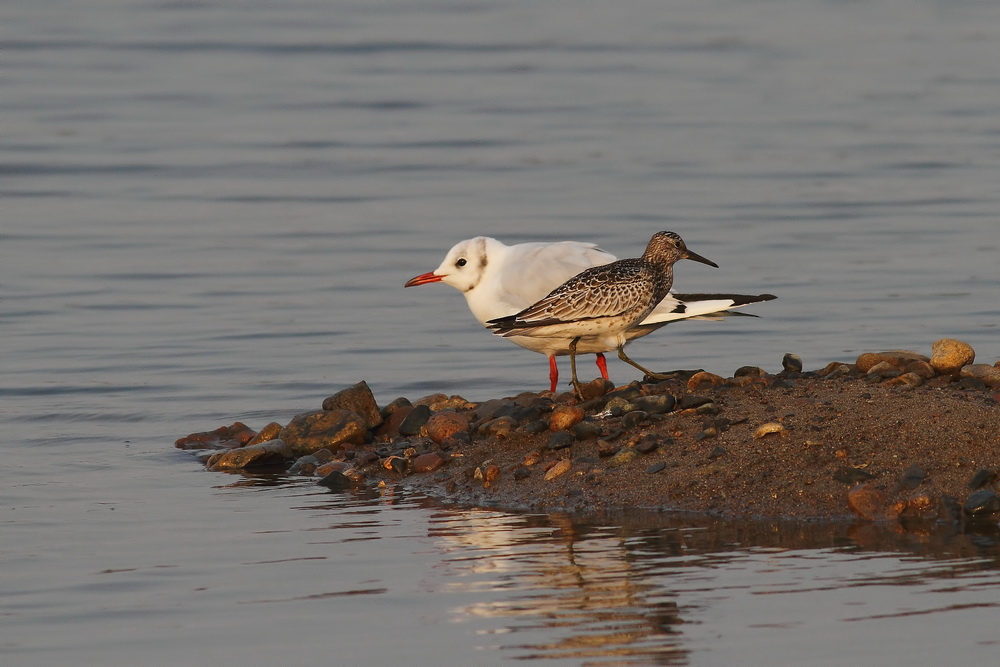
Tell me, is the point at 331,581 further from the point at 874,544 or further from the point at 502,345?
the point at 502,345

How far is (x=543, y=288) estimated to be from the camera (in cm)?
986

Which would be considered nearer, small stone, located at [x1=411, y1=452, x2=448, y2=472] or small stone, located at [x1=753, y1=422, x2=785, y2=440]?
small stone, located at [x1=753, y1=422, x2=785, y2=440]

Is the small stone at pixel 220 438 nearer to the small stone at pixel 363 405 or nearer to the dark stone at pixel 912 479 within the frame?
the small stone at pixel 363 405

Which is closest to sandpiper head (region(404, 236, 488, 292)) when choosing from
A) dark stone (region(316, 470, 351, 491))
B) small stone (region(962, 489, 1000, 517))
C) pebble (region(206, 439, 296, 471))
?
pebble (region(206, 439, 296, 471))

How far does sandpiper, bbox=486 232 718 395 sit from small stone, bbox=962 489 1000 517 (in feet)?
7.79

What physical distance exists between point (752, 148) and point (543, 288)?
38.1 feet

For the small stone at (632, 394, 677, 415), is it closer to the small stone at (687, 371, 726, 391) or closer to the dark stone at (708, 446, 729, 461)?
the small stone at (687, 371, 726, 391)

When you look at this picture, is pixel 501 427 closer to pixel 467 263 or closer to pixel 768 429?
pixel 768 429

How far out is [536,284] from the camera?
9.89 metres

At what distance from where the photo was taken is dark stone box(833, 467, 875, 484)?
23.1ft

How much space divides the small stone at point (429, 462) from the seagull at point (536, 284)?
111cm

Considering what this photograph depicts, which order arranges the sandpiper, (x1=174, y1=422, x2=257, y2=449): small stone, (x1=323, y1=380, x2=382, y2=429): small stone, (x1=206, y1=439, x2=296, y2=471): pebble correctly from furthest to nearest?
(x1=174, y1=422, x2=257, y2=449): small stone, (x1=323, y1=380, x2=382, y2=429): small stone, (x1=206, y1=439, x2=296, y2=471): pebble, the sandpiper

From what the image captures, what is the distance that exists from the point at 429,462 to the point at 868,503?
254cm

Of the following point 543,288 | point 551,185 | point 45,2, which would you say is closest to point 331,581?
point 543,288
